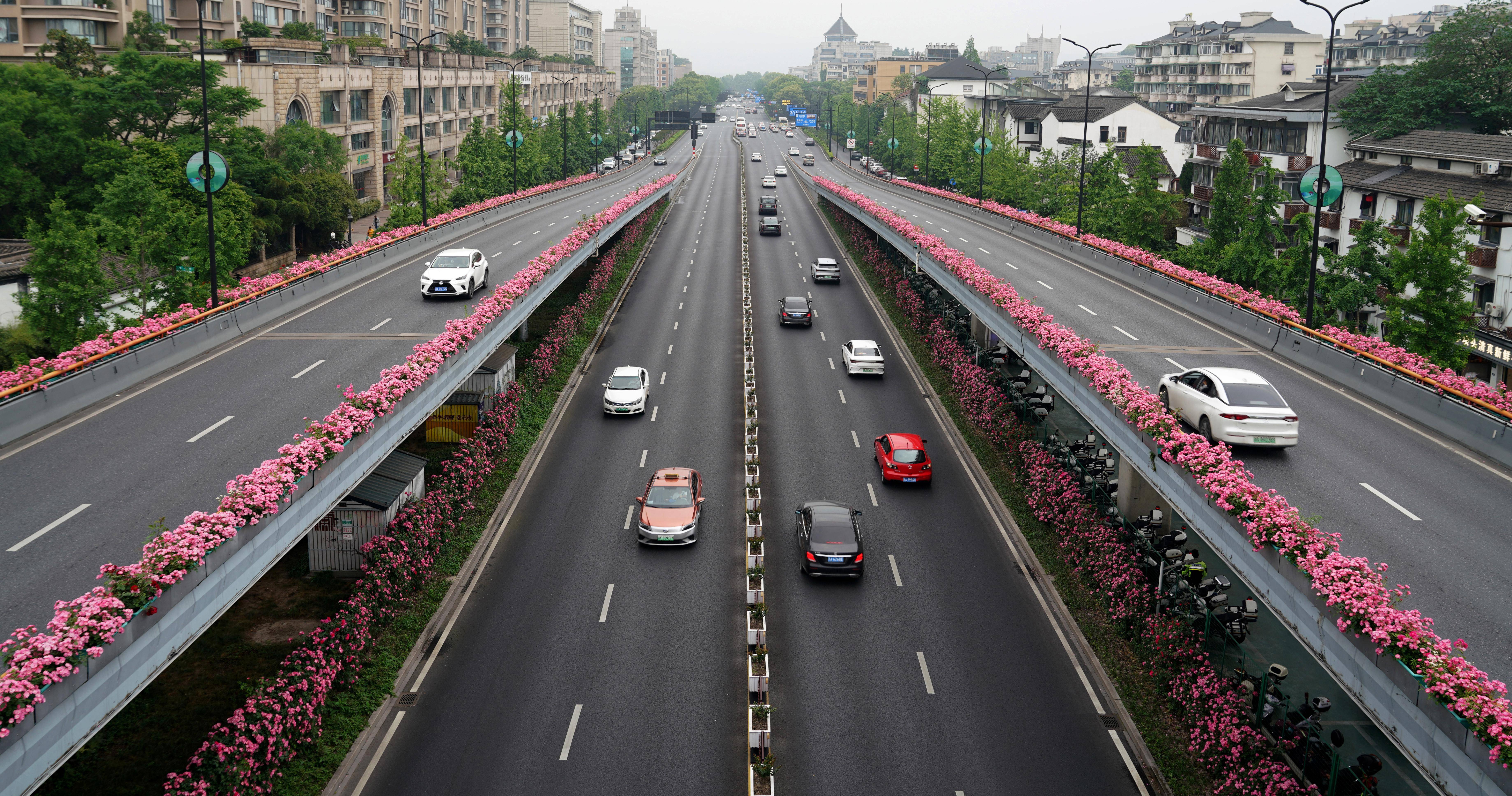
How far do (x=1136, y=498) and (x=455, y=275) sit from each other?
25.7 metres

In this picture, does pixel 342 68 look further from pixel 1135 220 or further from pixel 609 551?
pixel 609 551

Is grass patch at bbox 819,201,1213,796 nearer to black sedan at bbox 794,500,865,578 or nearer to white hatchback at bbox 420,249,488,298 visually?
black sedan at bbox 794,500,865,578

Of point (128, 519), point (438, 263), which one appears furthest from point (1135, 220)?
point (128, 519)

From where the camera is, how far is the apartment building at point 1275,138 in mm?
68312

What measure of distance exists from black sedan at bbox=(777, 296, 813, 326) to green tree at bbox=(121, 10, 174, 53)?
51.6 meters

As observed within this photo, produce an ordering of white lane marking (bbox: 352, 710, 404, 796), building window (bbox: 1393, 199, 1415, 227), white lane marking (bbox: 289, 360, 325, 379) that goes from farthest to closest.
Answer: building window (bbox: 1393, 199, 1415, 227) < white lane marking (bbox: 289, 360, 325, 379) < white lane marking (bbox: 352, 710, 404, 796)

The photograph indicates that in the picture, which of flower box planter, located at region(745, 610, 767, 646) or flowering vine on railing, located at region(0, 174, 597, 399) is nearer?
flower box planter, located at region(745, 610, 767, 646)

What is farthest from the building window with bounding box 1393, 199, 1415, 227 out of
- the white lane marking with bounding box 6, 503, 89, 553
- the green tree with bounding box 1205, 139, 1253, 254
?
the white lane marking with bounding box 6, 503, 89, 553

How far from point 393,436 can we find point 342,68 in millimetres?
74853

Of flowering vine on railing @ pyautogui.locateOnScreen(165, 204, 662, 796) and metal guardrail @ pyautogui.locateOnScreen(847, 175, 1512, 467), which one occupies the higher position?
metal guardrail @ pyautogui.locateOnScreen(847, 175, 1512, 467)

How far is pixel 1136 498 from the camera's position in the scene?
97.9 feet

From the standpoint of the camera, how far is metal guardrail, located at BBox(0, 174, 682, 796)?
12617mm

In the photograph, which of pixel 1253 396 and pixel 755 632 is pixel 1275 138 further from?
pixel 755 632

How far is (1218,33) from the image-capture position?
451 feet
